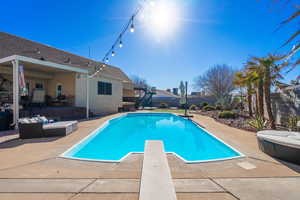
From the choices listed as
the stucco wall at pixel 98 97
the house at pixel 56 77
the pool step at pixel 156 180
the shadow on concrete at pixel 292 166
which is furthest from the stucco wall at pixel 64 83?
the shadow on concrete at pixel 292 166

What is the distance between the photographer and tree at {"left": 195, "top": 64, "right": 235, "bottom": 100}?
21656 mm

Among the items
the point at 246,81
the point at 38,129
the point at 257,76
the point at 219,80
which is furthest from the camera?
the point at 219,80

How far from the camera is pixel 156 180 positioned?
8.30 feet

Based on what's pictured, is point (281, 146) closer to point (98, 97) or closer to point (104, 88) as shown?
point (98, 97)

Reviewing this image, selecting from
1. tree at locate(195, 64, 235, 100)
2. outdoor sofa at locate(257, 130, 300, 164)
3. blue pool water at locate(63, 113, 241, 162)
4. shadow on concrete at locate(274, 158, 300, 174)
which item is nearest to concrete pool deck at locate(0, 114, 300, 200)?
shadow on concrete at locate(274, 158, 300, 174)

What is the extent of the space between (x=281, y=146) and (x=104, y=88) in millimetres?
13515

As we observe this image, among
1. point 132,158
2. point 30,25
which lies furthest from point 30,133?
point 30,25

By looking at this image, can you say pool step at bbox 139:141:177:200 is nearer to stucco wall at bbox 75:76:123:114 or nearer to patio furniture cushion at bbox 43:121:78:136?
patio furniture cushion at bbox 43:121:78:136

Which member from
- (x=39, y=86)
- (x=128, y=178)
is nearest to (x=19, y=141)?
(x=128, y=178)

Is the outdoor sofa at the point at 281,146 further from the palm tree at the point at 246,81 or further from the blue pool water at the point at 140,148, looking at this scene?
the palm tree at the point at 246,81

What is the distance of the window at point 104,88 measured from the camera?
13694 millimetres

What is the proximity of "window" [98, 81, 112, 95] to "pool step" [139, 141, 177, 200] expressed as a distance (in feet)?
37.2

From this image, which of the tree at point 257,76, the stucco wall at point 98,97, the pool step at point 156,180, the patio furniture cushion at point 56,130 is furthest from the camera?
the stucco wall at point 98,97

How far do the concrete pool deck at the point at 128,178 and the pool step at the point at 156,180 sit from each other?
0.36ft
